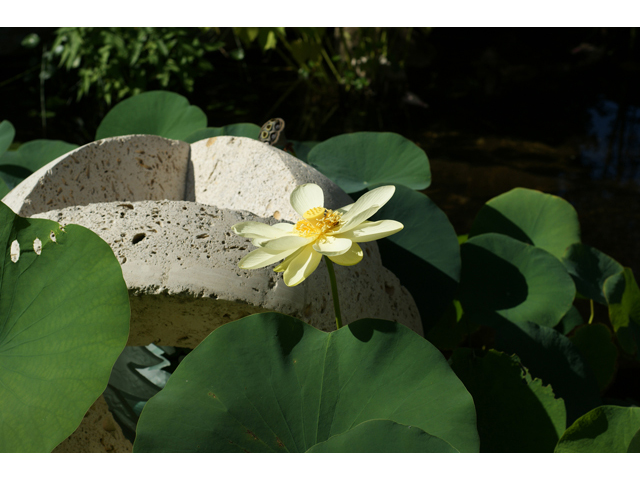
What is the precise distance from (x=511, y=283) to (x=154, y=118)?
94cm

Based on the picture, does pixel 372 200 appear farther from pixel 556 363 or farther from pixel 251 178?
pixel 556 363

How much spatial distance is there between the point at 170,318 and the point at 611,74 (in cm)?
455

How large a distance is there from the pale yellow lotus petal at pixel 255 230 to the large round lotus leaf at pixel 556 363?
523 millimetres

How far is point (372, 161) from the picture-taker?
1094 millimetres

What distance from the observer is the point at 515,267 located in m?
0.97

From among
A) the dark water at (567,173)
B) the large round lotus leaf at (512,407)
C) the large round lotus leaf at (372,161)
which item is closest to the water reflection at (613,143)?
the dark water at (567,173)

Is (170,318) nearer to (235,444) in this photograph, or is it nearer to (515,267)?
(235,444)

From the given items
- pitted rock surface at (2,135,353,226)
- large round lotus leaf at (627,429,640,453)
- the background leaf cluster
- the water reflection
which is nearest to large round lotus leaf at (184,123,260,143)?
the background leaf cluster

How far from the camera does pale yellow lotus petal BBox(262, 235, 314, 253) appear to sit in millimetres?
424

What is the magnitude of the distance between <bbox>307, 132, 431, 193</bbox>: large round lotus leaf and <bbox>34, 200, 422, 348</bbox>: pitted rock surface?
0.41 metres

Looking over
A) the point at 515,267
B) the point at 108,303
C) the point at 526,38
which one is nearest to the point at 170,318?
the point at 108,303

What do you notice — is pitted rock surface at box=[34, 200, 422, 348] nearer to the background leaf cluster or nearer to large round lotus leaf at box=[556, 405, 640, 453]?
the background leaf cluster

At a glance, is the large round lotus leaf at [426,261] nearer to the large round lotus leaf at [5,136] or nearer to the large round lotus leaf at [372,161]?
the large round lotus leaf at [372,161]

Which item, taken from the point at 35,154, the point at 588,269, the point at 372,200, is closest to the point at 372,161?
the point at 588,269
